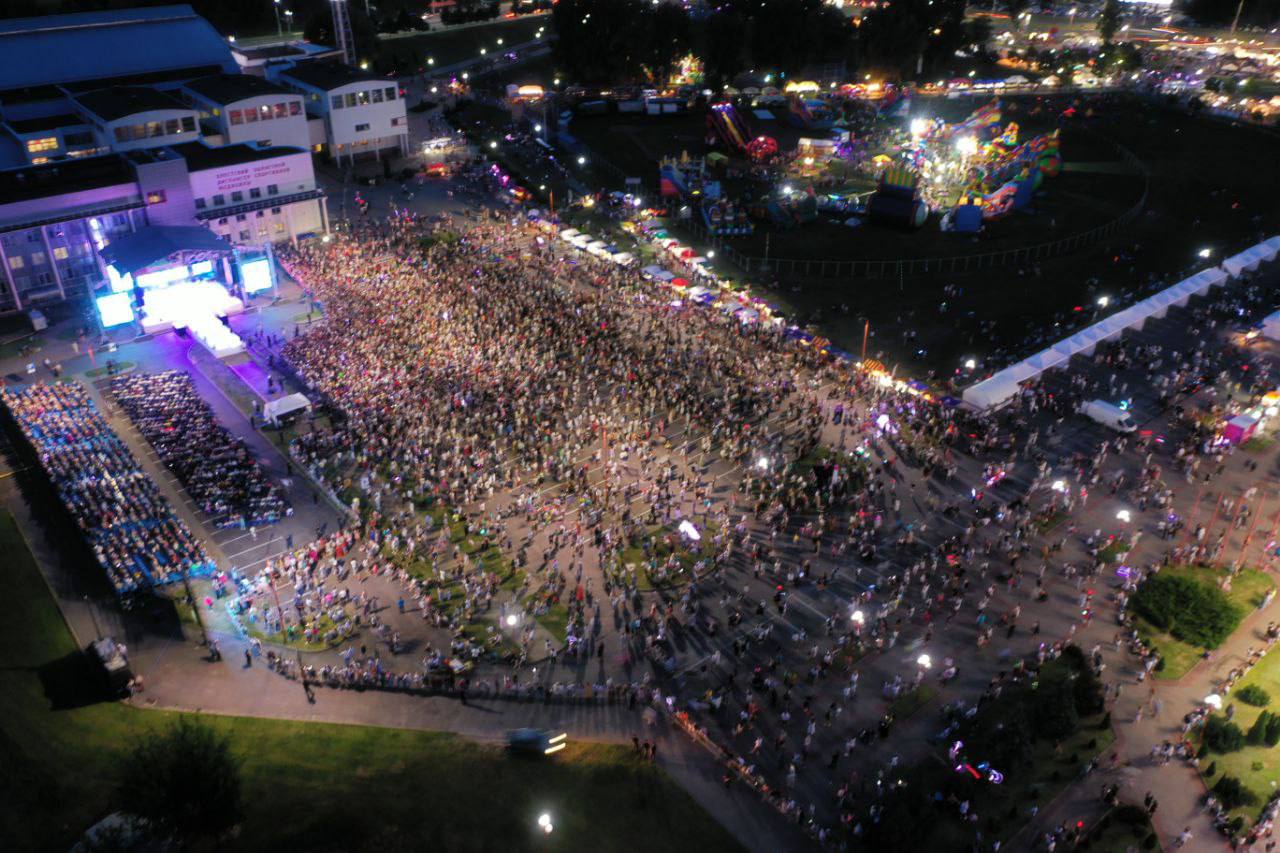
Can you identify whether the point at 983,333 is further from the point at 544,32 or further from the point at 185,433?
the point at 544,32

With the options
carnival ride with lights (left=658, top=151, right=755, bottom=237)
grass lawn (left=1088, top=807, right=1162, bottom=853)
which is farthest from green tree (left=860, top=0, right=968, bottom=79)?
grass lawn (left=1088, top=807, right=1162, bottom=853)

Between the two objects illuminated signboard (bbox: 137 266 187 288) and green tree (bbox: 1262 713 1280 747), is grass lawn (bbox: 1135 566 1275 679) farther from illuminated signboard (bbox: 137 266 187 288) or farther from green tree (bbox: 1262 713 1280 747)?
illuminated signboard (bbox: 137 266 187 288)

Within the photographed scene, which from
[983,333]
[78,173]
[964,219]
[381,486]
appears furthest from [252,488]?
[964,219]

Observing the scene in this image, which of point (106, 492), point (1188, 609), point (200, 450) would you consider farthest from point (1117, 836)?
point (106, 492)

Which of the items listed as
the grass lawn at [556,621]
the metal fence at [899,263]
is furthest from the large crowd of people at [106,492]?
the metal fence at [899,263]

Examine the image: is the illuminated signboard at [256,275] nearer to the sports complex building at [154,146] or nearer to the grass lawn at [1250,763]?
the sports complex building at [154,146]
